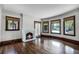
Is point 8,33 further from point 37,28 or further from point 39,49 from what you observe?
point 37,28

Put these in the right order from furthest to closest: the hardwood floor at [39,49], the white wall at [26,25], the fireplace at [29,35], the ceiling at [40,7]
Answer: the fireplace at [29,35] < the white wall at [26,25] < the ceiling at [40,7] < the hardwood floor at [39,49]

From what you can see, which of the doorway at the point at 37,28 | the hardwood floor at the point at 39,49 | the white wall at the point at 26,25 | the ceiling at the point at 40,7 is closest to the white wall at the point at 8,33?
the white wall at the point at 26,25

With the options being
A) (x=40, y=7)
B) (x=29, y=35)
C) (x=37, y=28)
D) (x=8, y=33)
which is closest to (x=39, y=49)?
(x=40, y=7)

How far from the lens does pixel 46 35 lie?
34.0ft

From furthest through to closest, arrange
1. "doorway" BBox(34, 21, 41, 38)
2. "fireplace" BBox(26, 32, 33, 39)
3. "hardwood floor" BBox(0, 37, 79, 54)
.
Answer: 1. "doorway" BBox(34, 21, 41, 38)
2. "fireplace" BBox(26, 32, 33, 39)
3. "hardwood floor" BBox(0, 37, 79, 54)

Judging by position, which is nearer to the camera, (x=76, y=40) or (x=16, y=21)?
(x=76, y=40)

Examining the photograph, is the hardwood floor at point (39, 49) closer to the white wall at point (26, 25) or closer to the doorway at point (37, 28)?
the white wall at point (26, 25)

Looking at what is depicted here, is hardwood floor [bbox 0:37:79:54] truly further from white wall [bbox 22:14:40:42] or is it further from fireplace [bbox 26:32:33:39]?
fireplace [bbox 26:32:33:39]

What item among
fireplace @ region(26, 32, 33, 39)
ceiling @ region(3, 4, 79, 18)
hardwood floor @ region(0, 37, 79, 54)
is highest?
ceiling @ region(3, 4, 79, 18)

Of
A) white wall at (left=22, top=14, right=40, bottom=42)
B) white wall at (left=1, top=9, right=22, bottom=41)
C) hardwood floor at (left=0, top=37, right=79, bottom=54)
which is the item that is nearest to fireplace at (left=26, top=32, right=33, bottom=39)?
white wall at (left=22, top=14, right=40, bottom=42)

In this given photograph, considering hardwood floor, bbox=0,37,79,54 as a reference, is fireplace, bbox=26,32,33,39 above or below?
above

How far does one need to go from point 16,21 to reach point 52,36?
416 cm
